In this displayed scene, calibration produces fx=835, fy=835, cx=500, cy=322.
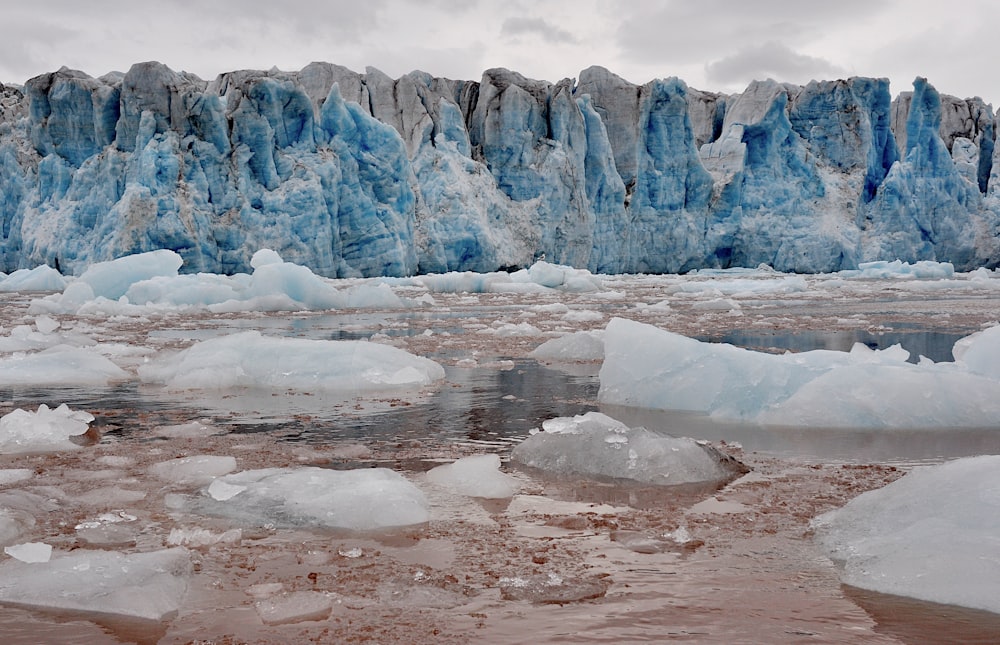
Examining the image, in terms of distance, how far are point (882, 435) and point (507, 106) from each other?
2850cm

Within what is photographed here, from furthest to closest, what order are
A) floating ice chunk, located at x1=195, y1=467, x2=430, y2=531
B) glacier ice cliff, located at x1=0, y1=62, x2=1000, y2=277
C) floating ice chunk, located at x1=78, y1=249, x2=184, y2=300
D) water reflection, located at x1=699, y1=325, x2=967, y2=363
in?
glacier ice cliff, located at x1=0, y1=62, x2=1000, y2=277, floating ice chunk, located at x1=78, y1=249, x2=184, y2=300, water reflection, located at x1=699, y1=325, x2=967, y2=363, floating ice chunk, located at x1=195, y1=467, x2=430, y2=531

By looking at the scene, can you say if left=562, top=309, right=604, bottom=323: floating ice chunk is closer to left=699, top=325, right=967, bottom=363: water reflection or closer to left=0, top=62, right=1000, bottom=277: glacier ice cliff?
left=699, top=325, right=967, bottom=363: water reflection

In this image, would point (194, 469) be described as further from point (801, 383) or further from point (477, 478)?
point (801, 383)

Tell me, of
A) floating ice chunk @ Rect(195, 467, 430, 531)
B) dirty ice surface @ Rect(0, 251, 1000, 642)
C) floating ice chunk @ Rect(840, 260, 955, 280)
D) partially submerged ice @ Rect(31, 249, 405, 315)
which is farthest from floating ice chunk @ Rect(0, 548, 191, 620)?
floating ice chunk @ Rect(840, 260, 955, 280)

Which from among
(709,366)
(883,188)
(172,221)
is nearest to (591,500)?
(709,366)

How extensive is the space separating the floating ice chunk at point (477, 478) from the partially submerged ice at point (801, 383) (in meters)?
2.00

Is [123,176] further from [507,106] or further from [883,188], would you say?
[883,188]

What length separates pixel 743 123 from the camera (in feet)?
130

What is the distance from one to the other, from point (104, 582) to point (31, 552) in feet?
1.22

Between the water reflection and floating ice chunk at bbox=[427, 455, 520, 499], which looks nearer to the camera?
floating ice chunk at bbox=[427, 455, 520, 499]

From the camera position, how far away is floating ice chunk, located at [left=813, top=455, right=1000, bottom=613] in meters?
2.28

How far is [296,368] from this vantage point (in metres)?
6.40

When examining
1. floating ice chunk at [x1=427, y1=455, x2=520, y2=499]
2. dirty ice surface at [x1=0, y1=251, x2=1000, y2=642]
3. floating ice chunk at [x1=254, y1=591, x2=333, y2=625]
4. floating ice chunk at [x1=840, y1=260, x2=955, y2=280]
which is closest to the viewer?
floating ice chunk at [x1=254, y1=591, x2=333, y2=625]

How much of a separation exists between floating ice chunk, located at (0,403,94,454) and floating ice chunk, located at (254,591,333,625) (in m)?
2.52
